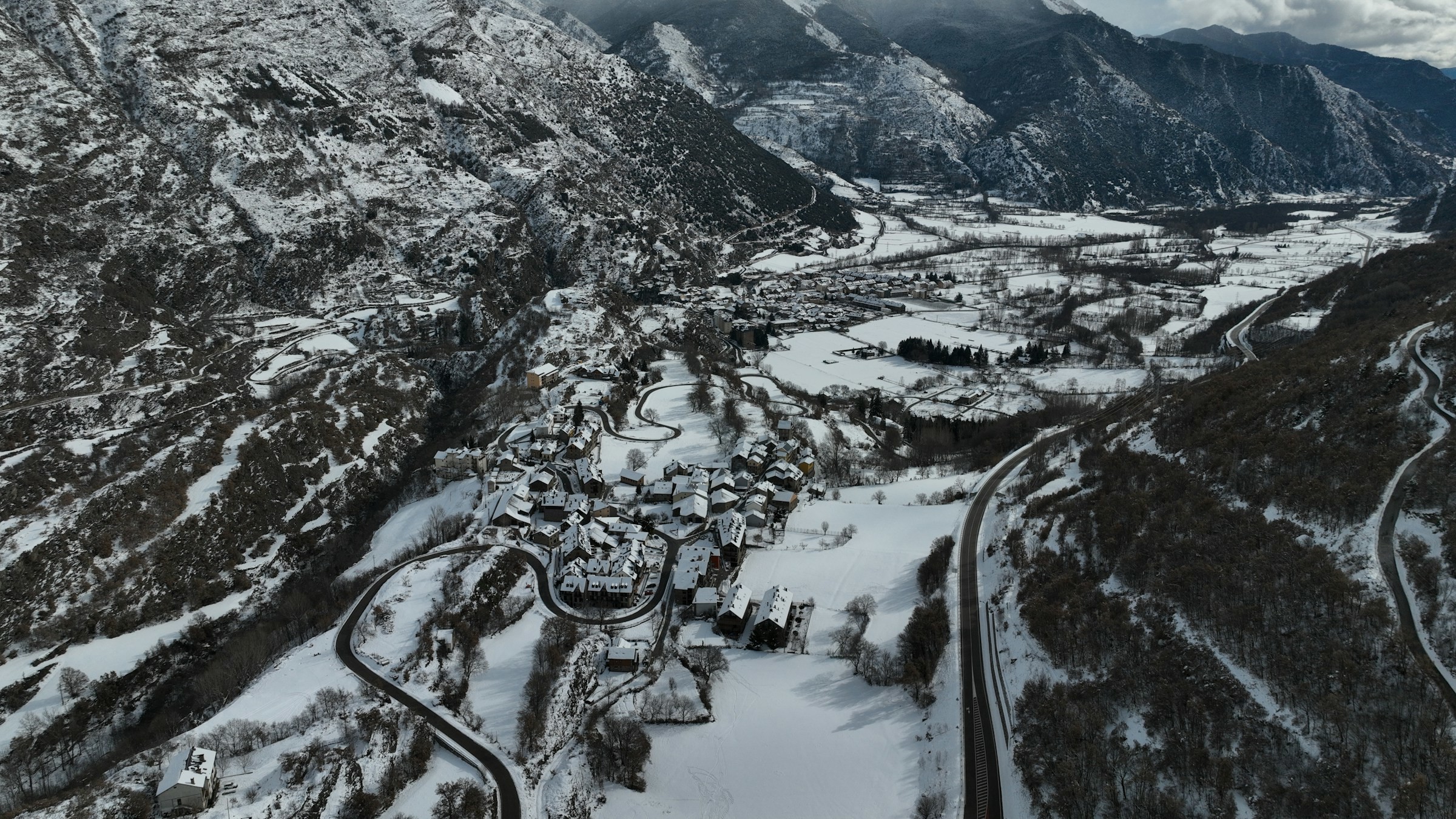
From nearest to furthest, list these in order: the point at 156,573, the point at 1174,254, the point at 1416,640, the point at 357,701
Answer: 1. the point at 1416,640
2. the point at 357,701
3. the point at 156,573
4. the point at 1174,254

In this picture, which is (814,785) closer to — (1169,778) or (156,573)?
(1169,778)

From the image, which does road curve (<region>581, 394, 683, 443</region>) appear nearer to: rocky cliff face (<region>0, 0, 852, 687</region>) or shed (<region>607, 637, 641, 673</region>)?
rocky cliff face (<region>0, 0, 852, 687</region>)

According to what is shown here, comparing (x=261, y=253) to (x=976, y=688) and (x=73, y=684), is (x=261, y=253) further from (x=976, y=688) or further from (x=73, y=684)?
(x=976, y=688)

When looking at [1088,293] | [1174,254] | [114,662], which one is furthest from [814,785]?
[1174,254]

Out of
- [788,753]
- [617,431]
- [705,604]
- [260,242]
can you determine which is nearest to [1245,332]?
[617,431]

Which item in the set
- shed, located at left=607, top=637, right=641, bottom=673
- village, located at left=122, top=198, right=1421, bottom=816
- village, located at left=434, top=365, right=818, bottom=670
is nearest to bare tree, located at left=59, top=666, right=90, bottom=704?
village, located at left=122, top=198, right=1421, bottom=816

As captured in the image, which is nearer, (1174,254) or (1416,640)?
(1416,640)
